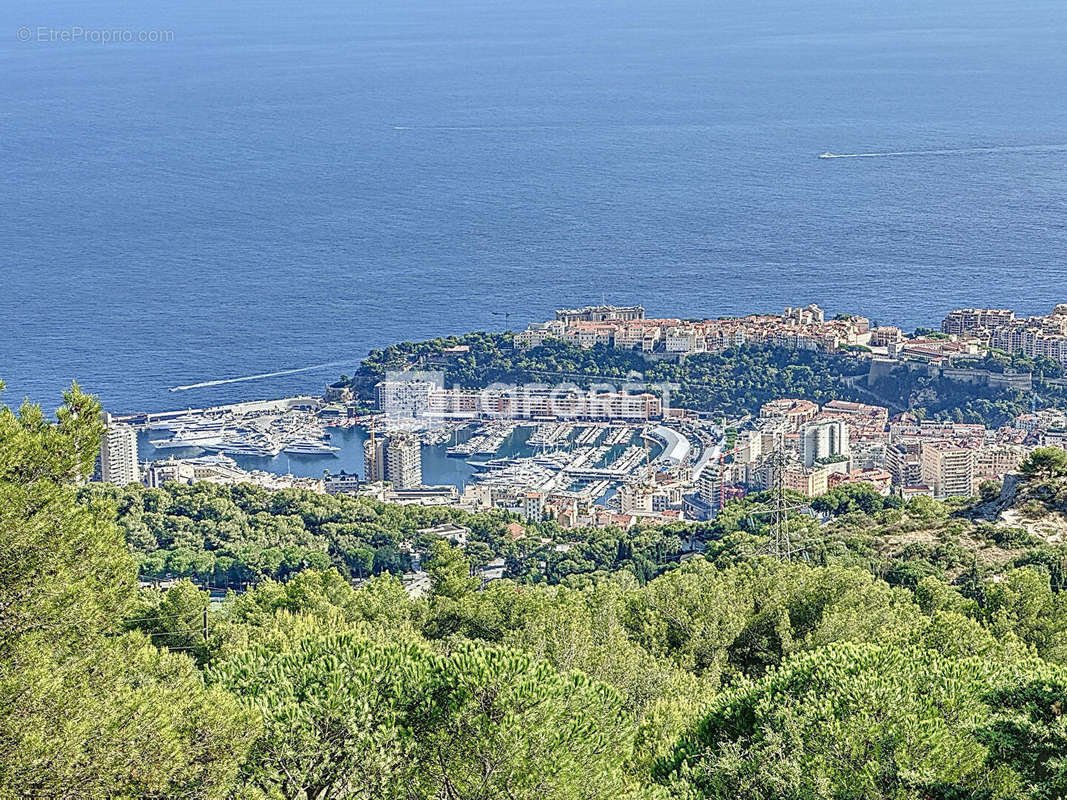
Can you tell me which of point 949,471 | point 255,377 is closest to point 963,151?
point 949,471

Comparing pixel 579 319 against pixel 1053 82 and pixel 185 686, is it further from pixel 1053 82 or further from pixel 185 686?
pixel 1053 82

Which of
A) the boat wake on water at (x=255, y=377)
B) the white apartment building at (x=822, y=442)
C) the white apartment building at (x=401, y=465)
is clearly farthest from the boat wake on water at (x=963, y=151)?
the white apartment building at (x=401, y=465)

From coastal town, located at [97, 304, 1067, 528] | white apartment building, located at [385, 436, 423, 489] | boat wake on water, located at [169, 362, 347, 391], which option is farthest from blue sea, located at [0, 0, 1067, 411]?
white apartment building, located at [385, 436, 423, 489]

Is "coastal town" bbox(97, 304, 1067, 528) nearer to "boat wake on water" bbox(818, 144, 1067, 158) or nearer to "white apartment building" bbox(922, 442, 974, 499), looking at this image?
"white apartment building" bbox(922, 442, 974, 499)

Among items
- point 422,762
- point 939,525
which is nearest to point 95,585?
point 422,762

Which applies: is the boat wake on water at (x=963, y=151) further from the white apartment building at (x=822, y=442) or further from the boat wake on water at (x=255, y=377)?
the white apartment building at (x=822, y=442)

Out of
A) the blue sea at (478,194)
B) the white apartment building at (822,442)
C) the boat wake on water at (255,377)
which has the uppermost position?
the blue sea at (478,194)

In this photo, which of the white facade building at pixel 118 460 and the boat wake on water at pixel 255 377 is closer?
the white facade building at pixel 118 460

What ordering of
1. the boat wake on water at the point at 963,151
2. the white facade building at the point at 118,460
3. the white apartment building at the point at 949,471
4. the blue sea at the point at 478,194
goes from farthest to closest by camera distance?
1. the boat wake on water at the point at 963,151
2. the blue sea at the point at 478,194
3. the white facade building at the point at 118,460
4. the white apartment building at the point at 949,471
